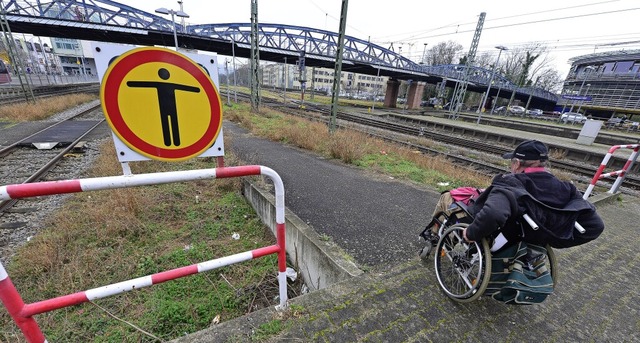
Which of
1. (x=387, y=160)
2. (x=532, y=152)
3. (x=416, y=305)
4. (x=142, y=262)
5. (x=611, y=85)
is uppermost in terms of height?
(x=611, y=85)

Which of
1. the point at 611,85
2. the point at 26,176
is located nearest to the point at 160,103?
the point at 26,176

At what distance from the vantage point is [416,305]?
88.7 inches

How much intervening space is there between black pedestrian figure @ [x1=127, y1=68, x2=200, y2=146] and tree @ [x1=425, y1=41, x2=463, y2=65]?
79.8 metres

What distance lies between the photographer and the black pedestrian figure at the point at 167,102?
150cm

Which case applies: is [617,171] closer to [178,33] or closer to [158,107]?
[158,107]

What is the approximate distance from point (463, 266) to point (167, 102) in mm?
2716

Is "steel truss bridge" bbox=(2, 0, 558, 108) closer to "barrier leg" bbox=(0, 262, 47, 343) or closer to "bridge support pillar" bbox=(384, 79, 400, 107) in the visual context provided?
"bridge support pillar" bbox=(384, 79, 400, 107)

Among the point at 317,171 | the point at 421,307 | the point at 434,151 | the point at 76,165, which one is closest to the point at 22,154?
the point at 76,165

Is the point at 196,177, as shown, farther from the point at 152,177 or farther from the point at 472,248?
the point at 472,248

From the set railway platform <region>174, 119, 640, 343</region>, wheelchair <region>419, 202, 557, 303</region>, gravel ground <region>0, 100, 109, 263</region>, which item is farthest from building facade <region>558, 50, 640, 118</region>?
gravel ground <region>0, 100, 109, 263</region>

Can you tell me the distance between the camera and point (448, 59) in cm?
6825

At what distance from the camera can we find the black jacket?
6.07 ft

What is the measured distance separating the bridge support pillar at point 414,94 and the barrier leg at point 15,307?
1897 inches

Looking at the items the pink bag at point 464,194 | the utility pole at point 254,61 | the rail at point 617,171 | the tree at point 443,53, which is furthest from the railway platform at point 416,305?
the tree at point 443,53
